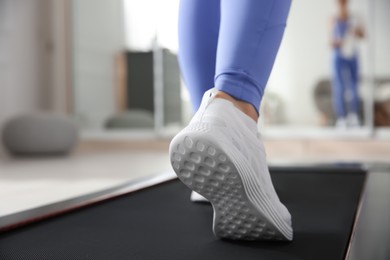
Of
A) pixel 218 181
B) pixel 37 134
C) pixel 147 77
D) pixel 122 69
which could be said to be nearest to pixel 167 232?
pixel 218 181

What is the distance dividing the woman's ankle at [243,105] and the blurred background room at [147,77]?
11.1ft

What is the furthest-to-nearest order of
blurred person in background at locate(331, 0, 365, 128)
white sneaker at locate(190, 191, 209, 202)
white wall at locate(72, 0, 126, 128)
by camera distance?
1. white wall at locate(72, 0, 126, 128)
2. blurred person in background at locate(331, 0, 365, 128)
3. white sneaker at locate(190, 191, 209, 202)

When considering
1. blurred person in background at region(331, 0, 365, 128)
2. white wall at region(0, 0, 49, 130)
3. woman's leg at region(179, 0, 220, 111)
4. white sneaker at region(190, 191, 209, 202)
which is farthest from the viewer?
blurred person in background at region(331, 0, 365, 128)

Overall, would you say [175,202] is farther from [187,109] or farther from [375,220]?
[187,109]

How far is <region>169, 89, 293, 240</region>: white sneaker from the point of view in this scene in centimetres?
71

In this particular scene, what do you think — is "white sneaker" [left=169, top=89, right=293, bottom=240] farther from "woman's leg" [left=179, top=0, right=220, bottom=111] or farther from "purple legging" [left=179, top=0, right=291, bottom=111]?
"woman's leg" [left=179, top=0, right=220, bottom=111]

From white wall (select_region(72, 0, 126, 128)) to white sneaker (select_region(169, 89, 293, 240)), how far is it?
13.9 feet

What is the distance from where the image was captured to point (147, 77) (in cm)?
482

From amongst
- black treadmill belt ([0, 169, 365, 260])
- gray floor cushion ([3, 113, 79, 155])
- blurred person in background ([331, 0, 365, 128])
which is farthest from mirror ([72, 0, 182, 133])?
black treadmill belt ([0, 169, 365, 260])

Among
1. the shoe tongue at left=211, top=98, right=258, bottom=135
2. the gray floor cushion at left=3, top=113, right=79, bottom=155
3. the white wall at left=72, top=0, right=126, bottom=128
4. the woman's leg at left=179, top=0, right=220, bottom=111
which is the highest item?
the woman's leg at left=179, top=0, right=220, bottom=111

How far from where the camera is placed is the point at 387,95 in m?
4.57

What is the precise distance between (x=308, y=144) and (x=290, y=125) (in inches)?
19.9

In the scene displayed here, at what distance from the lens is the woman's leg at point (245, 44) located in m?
0.82

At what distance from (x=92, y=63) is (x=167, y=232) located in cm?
423
